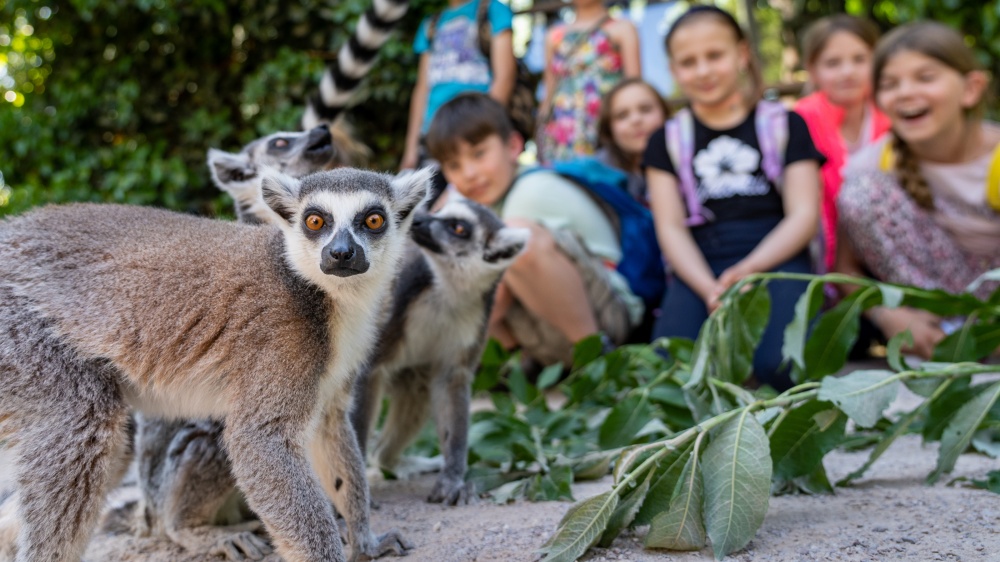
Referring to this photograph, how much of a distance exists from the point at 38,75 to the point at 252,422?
7.64m

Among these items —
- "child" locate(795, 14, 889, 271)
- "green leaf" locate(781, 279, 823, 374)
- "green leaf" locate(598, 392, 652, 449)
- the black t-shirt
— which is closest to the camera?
"green leaf" locate(781, 279, 823, 374)

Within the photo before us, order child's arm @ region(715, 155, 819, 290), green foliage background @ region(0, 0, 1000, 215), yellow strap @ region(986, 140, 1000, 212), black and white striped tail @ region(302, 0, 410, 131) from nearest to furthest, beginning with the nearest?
yellow strap @ region(986, 140, 1000, 212)
child's arm @ region(715, 155, 819, 290)
black and white striped tail @ region(302, 0, 410, 131)
green foliage background @ region(0, 0, 1000, 215)

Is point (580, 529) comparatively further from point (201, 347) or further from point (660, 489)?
point (201, 347)

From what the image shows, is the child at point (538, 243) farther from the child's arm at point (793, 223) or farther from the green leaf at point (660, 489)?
the green leaf at point (660, 489)

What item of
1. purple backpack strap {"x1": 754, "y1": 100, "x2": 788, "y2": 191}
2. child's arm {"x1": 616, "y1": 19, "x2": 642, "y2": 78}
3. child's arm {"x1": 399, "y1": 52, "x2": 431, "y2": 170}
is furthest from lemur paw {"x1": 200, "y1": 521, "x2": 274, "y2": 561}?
child's arm {"x1": 616, "y1": 19, "x2": 642, "y2": 78}

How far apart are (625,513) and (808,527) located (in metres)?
0.50

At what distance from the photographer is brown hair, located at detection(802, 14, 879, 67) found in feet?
18.1

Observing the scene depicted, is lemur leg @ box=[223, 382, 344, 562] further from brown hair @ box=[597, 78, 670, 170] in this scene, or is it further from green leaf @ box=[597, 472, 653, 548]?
brown hair @ box=[597, 78, 670, 170]

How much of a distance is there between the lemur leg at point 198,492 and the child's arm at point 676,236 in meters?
2.71

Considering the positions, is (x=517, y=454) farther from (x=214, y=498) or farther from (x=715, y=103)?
(x=715, y=103)

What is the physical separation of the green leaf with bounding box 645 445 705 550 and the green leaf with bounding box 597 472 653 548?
0.08 metres

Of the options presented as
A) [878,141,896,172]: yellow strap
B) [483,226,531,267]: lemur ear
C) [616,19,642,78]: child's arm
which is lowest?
[483,226,531,267]: lemur ear

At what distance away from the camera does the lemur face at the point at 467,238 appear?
3.42 metres

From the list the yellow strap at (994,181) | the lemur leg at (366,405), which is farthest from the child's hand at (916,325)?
the lemur leg at (366,405)
